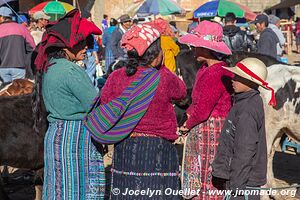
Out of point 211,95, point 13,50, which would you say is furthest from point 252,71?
point 13,50

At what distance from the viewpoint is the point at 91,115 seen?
169 inches

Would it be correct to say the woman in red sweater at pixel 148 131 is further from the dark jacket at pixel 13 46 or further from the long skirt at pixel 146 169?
the dark jacket at pixel 13 46

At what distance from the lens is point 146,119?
13.8 feet

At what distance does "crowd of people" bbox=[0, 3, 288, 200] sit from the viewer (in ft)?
13.8

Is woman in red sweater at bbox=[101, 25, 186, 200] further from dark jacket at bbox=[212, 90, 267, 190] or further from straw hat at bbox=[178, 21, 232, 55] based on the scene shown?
straw hat at bbox=[178, 21, 232, 55]

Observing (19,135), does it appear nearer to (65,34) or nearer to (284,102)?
(65,34)

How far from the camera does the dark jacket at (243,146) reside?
4.21 m

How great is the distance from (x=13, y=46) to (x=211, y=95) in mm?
5383

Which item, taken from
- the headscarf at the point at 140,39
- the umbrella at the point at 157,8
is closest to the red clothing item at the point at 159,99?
the headscarf at the point at 140,39

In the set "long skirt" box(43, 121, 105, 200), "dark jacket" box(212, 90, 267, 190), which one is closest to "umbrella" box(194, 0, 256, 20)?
"dark jacket" box(212, 90, 267, 190)

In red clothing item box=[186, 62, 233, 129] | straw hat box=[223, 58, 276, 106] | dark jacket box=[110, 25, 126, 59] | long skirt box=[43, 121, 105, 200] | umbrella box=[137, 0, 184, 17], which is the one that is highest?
straw hat box=[223, 58, 276, 106]

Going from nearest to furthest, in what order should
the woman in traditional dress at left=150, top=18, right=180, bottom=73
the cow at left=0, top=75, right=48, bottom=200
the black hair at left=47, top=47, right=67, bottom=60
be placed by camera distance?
the black hair at left=47, top=47, right=67, bottom=60, the cow at left=0, top=75, right=48, bottom=200, the woman in traditional dress at left=150, top=18, right=180, bottom=73

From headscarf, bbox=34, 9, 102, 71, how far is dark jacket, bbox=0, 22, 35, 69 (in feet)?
15.7

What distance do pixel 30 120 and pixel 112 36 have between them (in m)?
8.56
